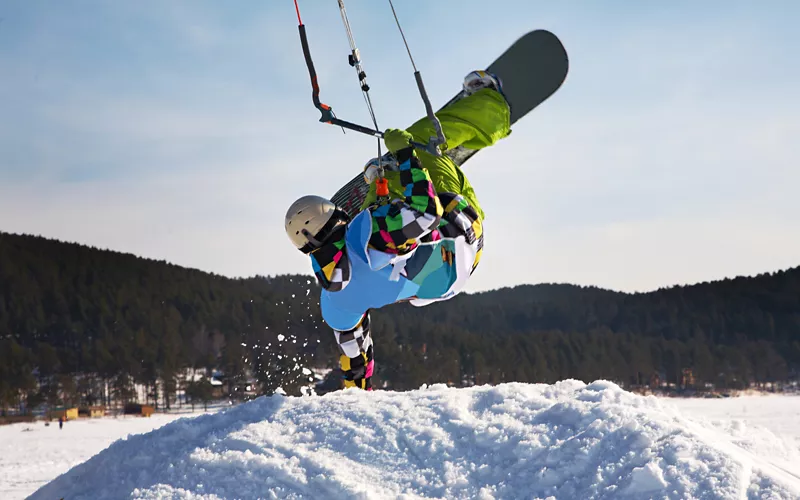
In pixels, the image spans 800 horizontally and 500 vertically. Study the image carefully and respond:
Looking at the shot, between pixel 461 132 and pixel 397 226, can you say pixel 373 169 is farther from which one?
pixel 461 132

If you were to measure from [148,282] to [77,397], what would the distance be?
46464 millimetres

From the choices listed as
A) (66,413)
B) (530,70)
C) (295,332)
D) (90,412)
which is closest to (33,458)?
(530,70)

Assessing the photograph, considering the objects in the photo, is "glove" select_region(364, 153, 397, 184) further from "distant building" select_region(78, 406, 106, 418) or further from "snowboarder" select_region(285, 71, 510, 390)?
"distant building" select_region(78, 406, 106, 418)

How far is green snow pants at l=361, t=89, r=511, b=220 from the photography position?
A: 256 inches

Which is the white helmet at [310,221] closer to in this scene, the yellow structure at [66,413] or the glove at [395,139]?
the glove at [395,139]

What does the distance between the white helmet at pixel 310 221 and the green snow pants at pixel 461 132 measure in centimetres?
78

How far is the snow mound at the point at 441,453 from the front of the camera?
173 inches

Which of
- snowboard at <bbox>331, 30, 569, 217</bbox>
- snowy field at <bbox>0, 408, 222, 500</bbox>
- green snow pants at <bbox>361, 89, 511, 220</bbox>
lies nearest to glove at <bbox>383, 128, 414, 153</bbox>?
green snow pants at <bbox>361, 89, 511, 220</bbox>

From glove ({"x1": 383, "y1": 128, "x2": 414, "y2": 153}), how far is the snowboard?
2278mm

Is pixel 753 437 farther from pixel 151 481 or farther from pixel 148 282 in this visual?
pixel 148 282

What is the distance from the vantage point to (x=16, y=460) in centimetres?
1797

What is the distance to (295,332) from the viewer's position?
53656 mm

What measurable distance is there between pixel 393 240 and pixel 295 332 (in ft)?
161

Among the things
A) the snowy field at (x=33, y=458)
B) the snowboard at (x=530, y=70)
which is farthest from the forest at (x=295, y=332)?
the snowboard at (x=530, y=70)
